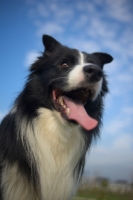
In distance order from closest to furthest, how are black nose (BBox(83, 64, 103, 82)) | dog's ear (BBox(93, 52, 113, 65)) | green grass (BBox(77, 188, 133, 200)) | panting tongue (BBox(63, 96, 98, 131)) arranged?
1. black nose (BBox(83, 64, 103, 82))
2. panting tongue (BBox(63, 96, 98, 131))
3. dog's ear (BBox(93, 52, 113, 65))
4. green grass (BBox(77, 188, 133, 200))

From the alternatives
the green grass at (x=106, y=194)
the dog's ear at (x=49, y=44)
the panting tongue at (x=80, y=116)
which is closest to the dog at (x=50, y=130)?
the panting tongue at (x=80, y=116)

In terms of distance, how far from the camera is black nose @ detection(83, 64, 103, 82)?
4281 mm

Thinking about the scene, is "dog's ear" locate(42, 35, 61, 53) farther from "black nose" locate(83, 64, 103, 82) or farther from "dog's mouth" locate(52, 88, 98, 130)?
"black nose" locate(83, 64, 103, 82)

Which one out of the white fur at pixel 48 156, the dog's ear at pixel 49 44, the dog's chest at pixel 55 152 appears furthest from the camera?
the dog's ear at pixel 49 44

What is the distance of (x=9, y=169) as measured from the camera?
181 inches

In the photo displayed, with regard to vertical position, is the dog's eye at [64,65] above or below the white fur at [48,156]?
above

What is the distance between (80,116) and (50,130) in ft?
1.86

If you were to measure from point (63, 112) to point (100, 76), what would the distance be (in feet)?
2.71

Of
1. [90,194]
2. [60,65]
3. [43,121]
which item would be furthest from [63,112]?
[90,194]

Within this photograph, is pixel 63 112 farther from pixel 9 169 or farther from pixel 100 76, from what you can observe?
pixel 9 169

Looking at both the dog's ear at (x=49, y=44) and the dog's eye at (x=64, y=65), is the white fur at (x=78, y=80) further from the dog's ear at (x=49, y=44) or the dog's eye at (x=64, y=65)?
the dog's ear at (x=49, y=44)

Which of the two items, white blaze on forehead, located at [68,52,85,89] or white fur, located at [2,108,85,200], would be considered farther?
white fur, located at [2,108,85,200]

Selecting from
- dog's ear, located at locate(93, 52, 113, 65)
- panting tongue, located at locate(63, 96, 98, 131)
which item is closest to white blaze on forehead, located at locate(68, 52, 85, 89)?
panting tongue, located at locate(63, 96, 98, 131)

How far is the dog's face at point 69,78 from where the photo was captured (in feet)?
14.4
